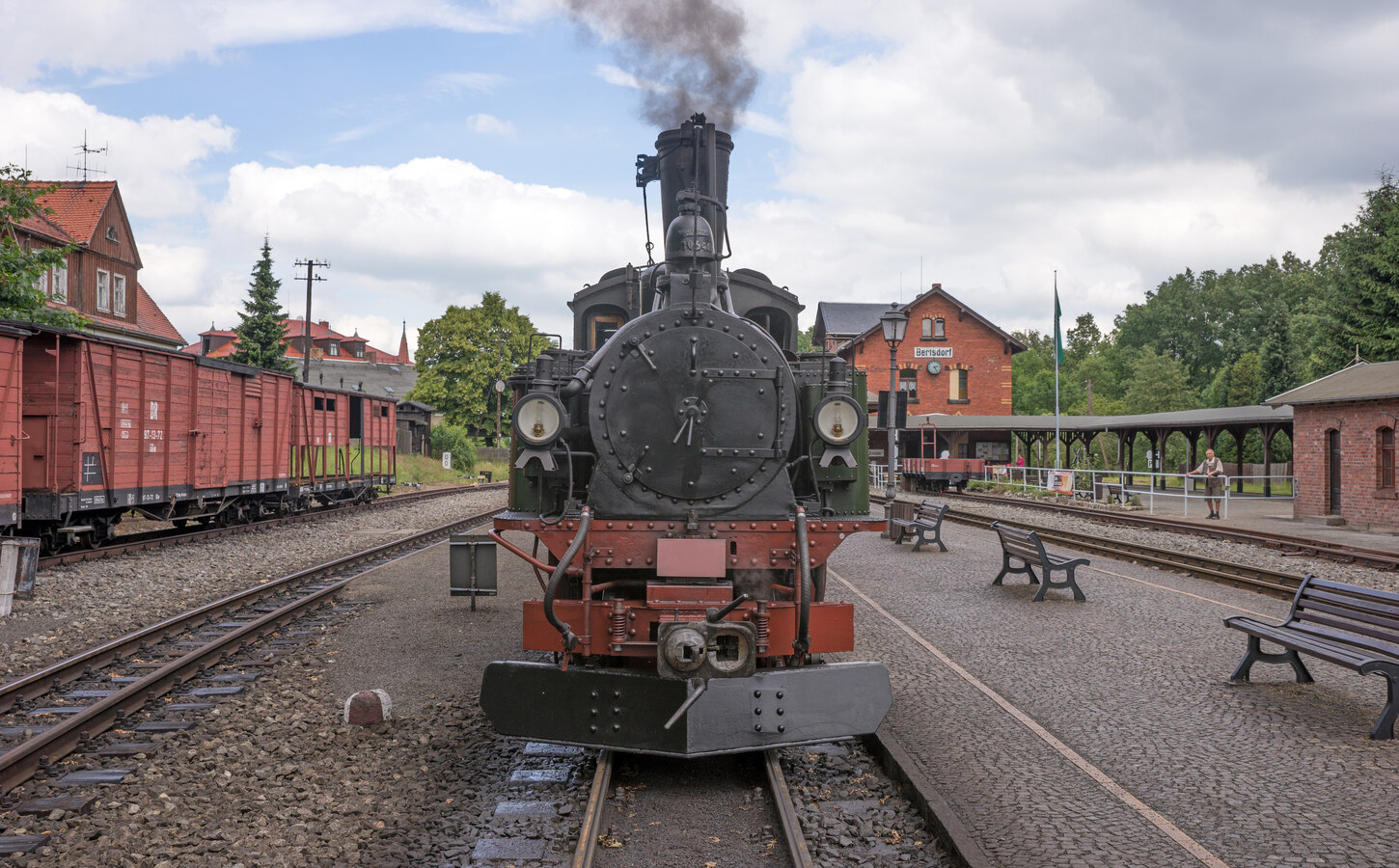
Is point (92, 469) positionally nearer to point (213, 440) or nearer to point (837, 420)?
point (213, 440)

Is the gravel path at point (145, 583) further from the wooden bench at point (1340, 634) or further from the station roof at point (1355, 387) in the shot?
the station roof at point (1355, 387)

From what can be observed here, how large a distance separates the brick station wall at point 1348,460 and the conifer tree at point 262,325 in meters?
37.4

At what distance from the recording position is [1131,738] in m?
5.62

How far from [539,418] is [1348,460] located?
21.2 m

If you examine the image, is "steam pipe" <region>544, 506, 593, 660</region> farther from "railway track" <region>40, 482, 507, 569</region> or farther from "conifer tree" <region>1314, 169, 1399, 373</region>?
"conifer tree" <region>1314, 169, 1399, 373</region>

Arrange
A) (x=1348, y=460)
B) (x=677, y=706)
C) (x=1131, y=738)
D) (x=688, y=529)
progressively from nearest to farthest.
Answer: (x=677, y=706), (x=688, y=529), (x=1131, y=738), (x=1348, y=460)

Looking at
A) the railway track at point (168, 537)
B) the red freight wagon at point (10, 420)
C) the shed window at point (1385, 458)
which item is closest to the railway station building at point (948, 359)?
the shed window at point (1385, 458)

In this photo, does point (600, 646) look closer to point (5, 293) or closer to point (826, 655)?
point (826, 655)

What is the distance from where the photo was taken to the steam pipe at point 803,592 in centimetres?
492

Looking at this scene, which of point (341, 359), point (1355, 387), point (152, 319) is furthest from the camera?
point (341, 359)

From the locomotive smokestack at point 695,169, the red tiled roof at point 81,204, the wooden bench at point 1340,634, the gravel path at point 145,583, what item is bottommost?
the gravel path at point 145,583

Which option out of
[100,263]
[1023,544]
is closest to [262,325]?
[100,263]

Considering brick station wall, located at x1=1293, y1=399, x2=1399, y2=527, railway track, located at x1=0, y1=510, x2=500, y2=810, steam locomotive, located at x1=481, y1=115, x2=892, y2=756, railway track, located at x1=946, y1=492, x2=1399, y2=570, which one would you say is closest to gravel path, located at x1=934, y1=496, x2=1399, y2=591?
railway track, located at x1=946, y1=492, x2=1399, y2=570

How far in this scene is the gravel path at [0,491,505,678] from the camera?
845 cm
